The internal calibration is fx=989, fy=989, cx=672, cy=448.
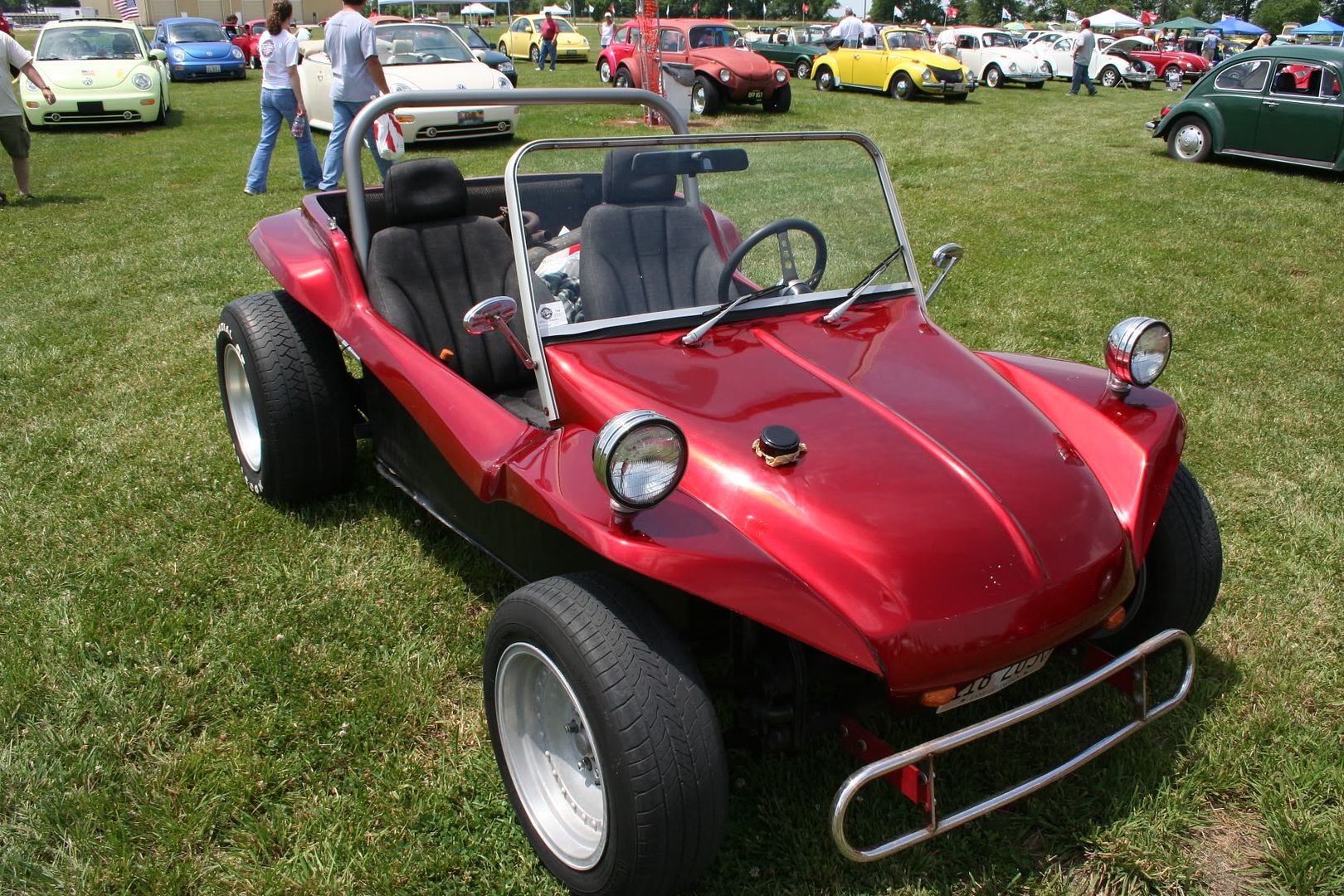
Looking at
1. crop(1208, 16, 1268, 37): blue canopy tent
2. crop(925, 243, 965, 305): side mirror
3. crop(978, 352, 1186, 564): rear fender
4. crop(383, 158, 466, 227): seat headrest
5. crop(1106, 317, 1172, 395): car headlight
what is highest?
crop(383, 158, 466, 227): seat headrest

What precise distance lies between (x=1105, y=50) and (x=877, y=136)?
14.5 metres

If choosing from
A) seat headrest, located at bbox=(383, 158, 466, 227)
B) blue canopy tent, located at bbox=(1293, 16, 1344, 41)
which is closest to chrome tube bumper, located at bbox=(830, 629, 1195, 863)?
seat headrest, located at bbox=(383, 158, 466, 227)

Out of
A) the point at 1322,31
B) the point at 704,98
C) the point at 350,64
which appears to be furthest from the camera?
the point at 1322,31

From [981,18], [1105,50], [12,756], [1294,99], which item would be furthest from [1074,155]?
[981,18]

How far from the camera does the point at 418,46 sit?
11.8 metres

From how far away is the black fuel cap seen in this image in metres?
2.24

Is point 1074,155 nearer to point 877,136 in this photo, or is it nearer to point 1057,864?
point 877,136

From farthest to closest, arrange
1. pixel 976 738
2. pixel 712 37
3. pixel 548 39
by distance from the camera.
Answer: pixel 548 39 < pixel 712 37 < pixel 976 738

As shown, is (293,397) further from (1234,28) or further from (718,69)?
(1234,28)

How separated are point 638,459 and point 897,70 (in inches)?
700

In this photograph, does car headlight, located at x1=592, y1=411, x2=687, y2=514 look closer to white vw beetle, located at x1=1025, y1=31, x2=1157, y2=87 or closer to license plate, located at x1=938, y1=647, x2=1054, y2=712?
license plate, located at x1=938, y1=647, x2=1054, y2=712

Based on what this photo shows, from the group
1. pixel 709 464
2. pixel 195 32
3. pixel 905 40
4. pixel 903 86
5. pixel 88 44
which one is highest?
pixel 195 32

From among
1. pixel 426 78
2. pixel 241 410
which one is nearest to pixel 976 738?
pixel 241 410

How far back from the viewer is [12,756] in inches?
98.2
